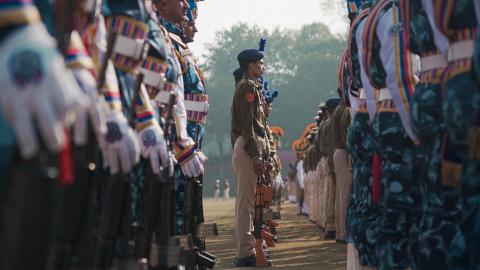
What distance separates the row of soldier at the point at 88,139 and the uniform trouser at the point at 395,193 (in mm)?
1229

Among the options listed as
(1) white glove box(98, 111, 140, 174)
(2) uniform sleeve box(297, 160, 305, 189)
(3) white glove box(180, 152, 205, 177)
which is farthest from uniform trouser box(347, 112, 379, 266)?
(2) uniform sleeve box(297, 160, 305, 189)

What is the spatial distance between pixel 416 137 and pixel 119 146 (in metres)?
1.79

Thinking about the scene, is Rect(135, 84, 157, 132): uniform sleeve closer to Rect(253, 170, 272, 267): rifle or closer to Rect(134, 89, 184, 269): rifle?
Rect(134, 89, 184, 269): rifle

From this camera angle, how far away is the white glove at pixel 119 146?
451 centimetres

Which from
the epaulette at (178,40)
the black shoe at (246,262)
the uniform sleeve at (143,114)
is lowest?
the black shoe at (246,262)

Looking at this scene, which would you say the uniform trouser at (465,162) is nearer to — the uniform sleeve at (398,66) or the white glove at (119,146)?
the white glove at (119,146)

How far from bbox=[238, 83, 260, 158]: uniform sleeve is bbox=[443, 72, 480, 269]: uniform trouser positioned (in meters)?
6.21

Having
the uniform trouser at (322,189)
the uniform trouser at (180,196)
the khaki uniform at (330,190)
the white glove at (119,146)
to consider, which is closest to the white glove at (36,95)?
the white glove at (119,146)

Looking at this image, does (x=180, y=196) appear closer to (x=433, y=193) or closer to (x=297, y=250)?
(x=433, y=193)

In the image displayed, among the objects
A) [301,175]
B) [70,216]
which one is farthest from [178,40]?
[301,175]

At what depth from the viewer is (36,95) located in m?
3.26

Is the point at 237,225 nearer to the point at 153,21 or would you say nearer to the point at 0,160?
the point at 153,21

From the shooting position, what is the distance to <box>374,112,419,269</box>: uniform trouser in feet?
19.8

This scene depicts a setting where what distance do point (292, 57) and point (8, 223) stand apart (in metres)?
98.1
